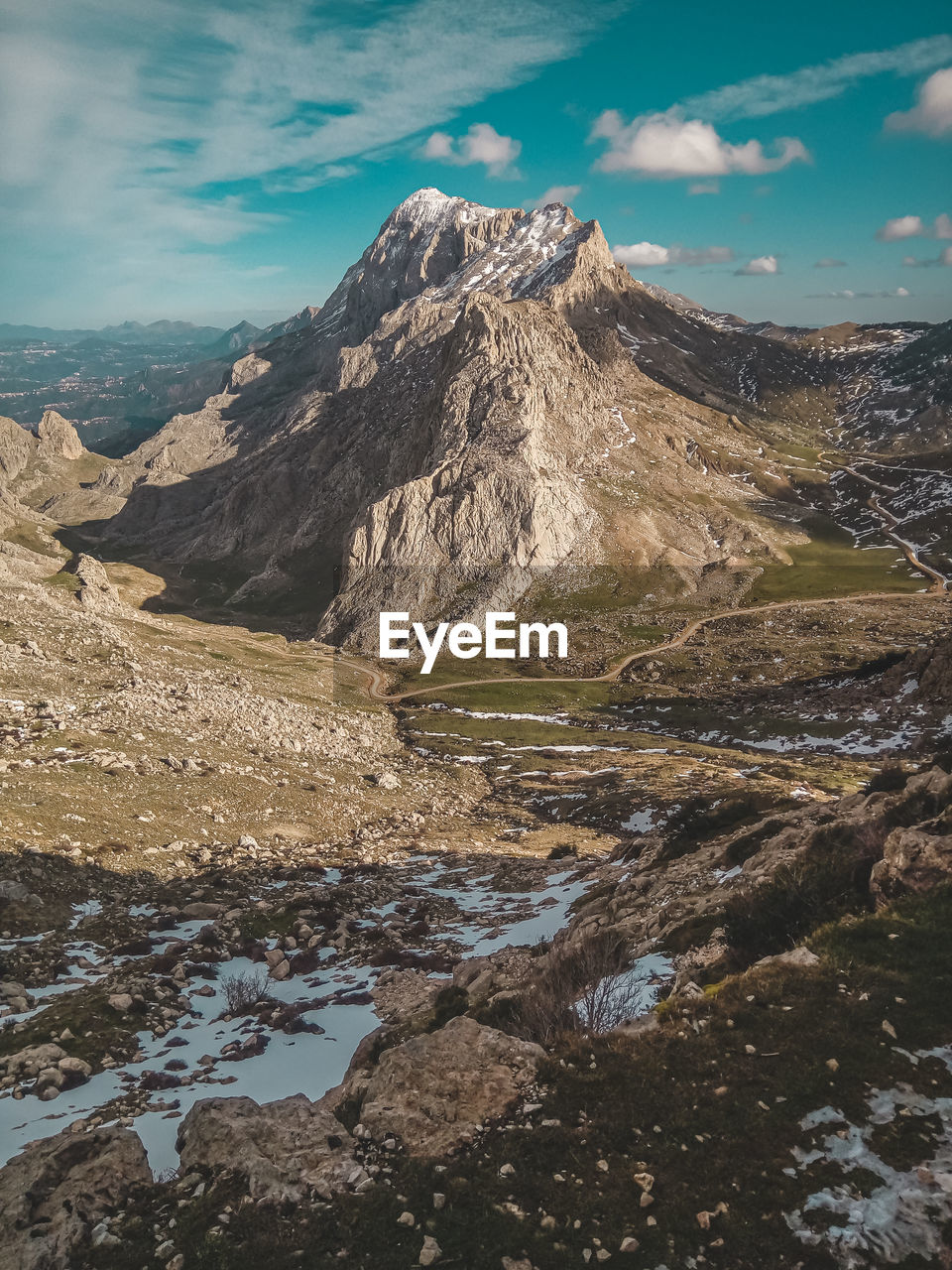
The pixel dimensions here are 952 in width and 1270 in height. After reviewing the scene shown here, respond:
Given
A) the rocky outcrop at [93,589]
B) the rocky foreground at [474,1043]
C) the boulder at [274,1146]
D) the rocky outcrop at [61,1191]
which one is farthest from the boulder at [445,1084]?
the rocky outcrop at [93,589]

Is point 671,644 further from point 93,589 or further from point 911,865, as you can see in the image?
point 911,865

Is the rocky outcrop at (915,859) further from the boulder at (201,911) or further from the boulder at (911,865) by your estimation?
the boulder at (201,911)

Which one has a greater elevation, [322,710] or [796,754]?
[322,710]

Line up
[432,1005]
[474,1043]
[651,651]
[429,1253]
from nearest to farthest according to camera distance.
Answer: [429,1253] → [474,1043] → [432,1005] → [651,651]

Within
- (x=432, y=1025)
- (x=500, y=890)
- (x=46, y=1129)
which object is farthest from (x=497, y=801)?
(x=46, y=1129)

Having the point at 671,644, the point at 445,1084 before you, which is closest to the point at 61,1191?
the point at 445,1084

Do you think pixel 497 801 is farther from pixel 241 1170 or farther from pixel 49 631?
pixel 241 1170
